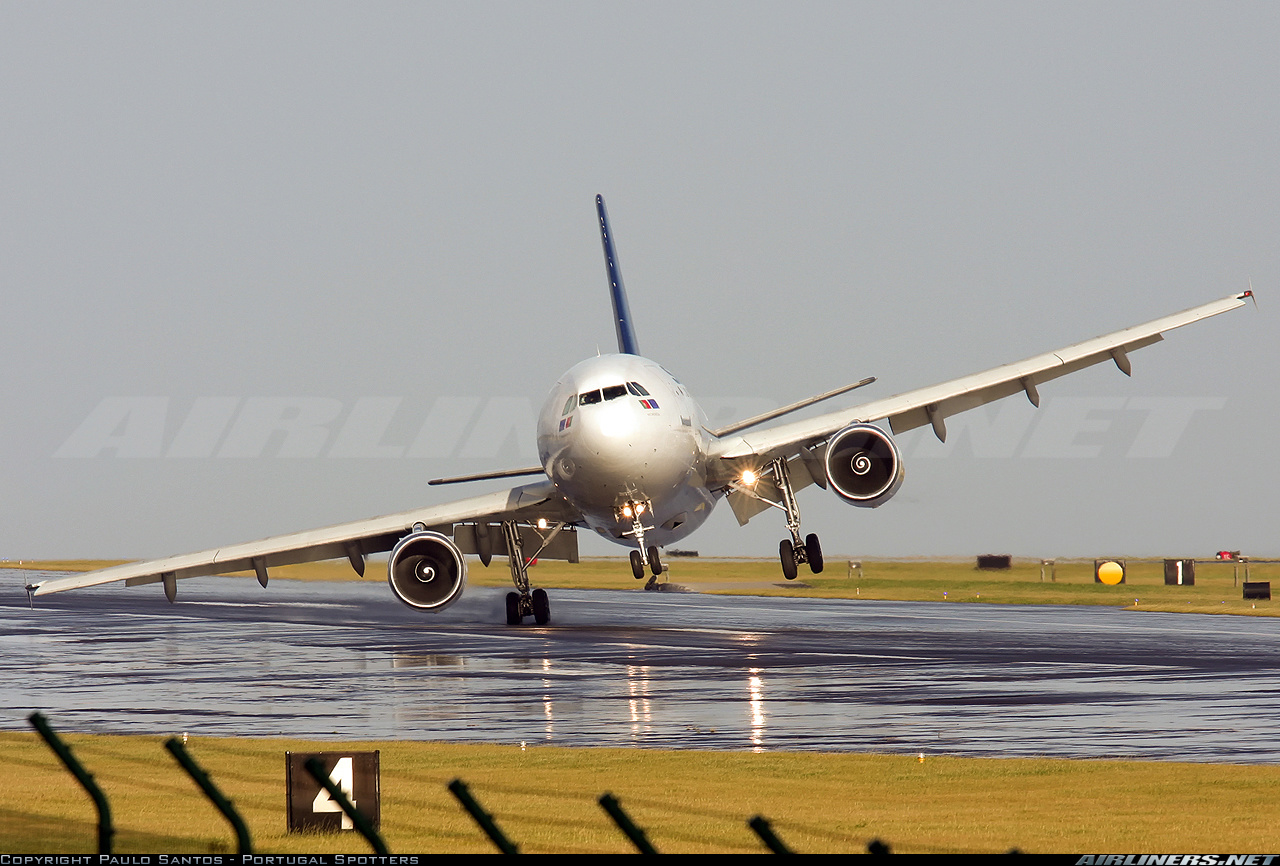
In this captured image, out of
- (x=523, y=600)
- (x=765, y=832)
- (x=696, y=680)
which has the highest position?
(x=523, y=600)

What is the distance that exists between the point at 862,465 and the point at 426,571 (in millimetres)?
10745

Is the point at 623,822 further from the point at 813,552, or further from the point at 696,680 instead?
the point at 813,552

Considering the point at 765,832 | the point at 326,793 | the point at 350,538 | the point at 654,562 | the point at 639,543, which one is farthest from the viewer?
the point at 350,538

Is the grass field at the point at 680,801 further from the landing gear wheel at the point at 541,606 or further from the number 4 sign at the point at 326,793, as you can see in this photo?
the landing gear wheel at the point at 541,606

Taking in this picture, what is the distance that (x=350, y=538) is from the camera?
3969 centimetres

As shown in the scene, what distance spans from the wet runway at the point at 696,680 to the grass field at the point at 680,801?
1.49 m

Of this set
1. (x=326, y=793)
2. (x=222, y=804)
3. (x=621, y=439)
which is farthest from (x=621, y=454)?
(x=222, y=804)

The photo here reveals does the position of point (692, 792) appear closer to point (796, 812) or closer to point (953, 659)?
point (796, 812)

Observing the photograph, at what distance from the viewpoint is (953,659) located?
113 ft

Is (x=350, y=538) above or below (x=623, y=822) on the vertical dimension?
above

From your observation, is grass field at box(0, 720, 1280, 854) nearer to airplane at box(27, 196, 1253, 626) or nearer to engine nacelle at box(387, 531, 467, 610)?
airplane at box(27, 196, 1253, 626)

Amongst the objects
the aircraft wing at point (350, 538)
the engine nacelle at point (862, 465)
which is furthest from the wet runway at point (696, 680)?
the engine nacelle at point (862, 465)

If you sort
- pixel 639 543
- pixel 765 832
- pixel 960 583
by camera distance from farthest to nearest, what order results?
pixel 960 583 → pixel 639 543 → pixel 765 832

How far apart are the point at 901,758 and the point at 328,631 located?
32838mm
